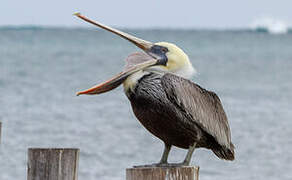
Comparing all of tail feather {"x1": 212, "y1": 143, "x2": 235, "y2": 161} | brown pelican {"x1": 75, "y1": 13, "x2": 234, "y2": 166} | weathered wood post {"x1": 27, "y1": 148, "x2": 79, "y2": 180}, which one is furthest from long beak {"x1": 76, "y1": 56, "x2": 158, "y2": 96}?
tail feather {"x1": 212, "y1": 143, "x2": 235, "y2": 161}

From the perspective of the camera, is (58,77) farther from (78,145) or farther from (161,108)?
(161,108)

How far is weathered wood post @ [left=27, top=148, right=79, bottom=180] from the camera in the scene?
4.41m

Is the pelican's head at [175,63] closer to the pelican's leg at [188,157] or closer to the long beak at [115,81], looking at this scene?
the long beak at [115,81]

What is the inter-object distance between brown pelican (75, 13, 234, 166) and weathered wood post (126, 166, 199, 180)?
0.44 metres

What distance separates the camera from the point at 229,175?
10.4m

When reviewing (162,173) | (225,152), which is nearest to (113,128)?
(225,152)

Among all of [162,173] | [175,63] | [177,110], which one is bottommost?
[162,173]

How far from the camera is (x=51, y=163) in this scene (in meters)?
4.43

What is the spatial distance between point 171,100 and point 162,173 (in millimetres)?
657

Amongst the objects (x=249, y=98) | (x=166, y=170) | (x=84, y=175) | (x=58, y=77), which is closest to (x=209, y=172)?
(x=84, y=175)

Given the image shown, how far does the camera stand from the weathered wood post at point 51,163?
4414 millimetres

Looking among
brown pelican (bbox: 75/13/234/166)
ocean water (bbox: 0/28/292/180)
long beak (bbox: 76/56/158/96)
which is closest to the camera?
long beak (bbox: 76/56/158/96)

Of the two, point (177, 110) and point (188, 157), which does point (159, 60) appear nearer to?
point (177, 110)

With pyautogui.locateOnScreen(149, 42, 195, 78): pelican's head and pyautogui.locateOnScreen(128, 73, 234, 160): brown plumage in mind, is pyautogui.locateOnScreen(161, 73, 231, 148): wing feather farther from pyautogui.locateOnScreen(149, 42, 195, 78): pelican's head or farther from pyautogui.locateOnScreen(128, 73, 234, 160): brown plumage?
pyautogui.locateOnScreen(149, 42, 195, 78): pelican's head
